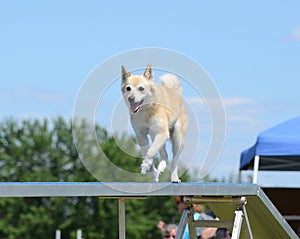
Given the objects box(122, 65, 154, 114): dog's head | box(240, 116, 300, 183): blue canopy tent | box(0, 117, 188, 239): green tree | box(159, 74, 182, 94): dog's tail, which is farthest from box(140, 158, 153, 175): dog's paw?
box(0, 117, 188, 239): green tree

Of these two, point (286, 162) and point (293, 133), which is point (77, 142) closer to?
point (293, 133)

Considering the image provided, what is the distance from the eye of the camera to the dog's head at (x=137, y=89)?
4.52 m

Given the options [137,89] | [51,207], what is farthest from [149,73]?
[51,207]

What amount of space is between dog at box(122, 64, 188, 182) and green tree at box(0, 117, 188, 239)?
48362 millimetres

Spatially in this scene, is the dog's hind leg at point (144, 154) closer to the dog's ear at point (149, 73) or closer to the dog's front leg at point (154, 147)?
→ the dog's front leg at point (154, 147)

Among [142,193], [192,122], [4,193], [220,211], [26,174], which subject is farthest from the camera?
[26,174]

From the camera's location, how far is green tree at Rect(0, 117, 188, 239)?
54938 millimetres

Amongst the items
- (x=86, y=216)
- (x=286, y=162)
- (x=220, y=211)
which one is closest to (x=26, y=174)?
(x=86, y=216)

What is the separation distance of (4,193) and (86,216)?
178ft

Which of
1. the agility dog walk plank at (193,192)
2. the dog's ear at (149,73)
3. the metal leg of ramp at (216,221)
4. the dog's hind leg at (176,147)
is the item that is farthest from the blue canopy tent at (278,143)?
the dog's ear at (149,73)

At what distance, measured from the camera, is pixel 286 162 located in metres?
10.5

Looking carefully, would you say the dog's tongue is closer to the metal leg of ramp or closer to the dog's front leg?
the dog's front leg

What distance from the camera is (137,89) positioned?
4527 mm

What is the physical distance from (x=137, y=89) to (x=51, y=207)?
54.3 m
